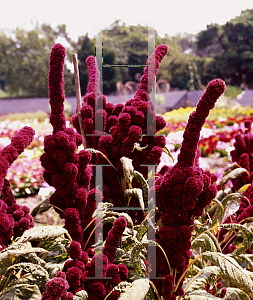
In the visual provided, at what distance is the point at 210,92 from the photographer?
24.0 inches

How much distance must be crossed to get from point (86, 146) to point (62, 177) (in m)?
0.32

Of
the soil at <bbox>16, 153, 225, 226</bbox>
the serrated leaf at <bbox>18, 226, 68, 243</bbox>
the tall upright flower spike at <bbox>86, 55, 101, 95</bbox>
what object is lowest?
the soil at <bbox>16, 153, 225, 226</bbox>

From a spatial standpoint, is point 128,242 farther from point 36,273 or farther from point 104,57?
point 104,57

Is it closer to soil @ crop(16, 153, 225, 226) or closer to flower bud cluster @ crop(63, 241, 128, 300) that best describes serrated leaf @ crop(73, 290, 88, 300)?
flower bud cluster @ crop(63, 241, 128, 300)

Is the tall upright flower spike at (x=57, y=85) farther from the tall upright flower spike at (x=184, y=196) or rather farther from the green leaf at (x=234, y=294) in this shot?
the green leaf at (x=234, y=294)

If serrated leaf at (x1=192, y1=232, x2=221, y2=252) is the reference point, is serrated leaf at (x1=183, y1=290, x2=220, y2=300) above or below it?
below

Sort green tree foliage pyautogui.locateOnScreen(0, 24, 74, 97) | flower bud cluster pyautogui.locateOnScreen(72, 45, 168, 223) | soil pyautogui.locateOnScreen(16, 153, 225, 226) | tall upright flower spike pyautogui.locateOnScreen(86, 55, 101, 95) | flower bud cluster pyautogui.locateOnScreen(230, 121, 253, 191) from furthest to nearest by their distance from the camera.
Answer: green tree foliage pyautogui.locateOnScreen(0, 24, 74, 97), soil pyautogui.locateOnScreen(16, 153, 225, 226), flower bud cluster pyautogui.locateOnScreen(230, 121, 253, 191), tall upright flower spike pyautogui.locateOnScreen(86, 55, 101, 95), flower bud cluster pyautogui.locateOnScreen(72, 45, 168, 223)

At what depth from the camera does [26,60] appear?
679 inches

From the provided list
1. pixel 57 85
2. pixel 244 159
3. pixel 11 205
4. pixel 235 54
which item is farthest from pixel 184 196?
pixel 235 54

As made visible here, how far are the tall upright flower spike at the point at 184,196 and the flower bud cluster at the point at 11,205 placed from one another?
1.24 feet

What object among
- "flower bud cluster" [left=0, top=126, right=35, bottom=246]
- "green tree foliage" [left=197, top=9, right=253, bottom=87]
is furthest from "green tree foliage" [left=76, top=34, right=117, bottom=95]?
"flower bud cluster" [left=0, top=126, right=35, bottom=246]

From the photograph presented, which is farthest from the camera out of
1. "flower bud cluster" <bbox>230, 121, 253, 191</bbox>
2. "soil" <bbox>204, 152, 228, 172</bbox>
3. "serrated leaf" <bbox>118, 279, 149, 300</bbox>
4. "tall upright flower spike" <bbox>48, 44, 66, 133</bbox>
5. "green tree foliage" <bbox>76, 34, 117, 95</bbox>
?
"green tree foliage" <bbox>76, 34, 117, 95</bbox>

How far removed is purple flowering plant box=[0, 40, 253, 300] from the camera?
62cm

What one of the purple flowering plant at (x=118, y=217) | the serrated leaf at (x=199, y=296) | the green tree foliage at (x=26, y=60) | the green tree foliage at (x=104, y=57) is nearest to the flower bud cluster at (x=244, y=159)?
the purple flowering plant at (x=118, y=217)
